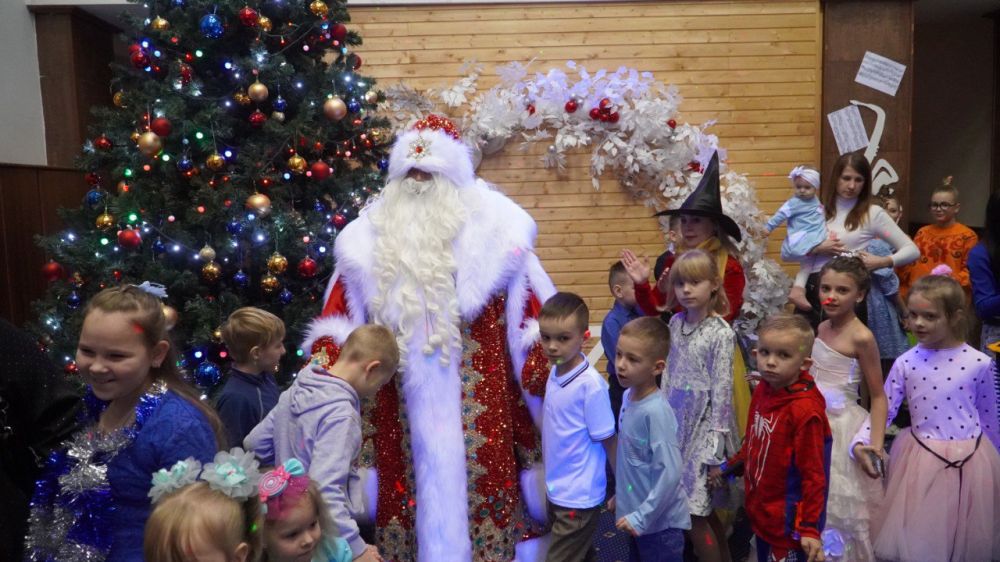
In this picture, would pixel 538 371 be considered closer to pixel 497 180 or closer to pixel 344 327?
pixel 344 327

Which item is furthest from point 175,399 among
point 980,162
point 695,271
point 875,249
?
point 980,162

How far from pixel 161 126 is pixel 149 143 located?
0.33 ft

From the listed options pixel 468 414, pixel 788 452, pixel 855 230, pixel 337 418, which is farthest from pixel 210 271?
pixel 855 230

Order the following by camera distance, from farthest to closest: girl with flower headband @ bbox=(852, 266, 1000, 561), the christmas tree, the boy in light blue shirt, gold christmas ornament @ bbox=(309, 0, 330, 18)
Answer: gold christmas ornament @ bbox=(309, 0, 330, 18) → the christmas tree → girl with flower headband @ bbox=(852, 266, 1000, 561) → the boy in light blue shirt

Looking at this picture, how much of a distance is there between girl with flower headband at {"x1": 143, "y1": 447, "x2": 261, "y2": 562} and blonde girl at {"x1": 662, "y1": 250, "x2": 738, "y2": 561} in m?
1.88

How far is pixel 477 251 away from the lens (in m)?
3.14

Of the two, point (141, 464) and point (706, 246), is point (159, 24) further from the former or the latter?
point (706, 246)

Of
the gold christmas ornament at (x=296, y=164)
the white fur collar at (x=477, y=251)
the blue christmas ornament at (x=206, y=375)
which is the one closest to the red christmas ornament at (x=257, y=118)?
the gold christmas ornament at (x=296, y=164)

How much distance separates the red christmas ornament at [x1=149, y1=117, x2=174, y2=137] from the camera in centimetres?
384

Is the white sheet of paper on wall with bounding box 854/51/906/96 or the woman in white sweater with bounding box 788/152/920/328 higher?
the white sheet of paper on wall with bounding box 854/51/906/96

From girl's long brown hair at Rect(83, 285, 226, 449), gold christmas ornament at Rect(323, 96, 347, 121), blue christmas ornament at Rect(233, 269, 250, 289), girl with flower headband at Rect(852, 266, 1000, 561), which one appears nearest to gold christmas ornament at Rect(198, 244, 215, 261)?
blue christmas ornament at Rect(233, 269, 250, 289)

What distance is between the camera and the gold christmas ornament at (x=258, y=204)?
12.8 feet

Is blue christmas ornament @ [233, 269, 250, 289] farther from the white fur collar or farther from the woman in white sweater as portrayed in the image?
the woman in white sweater

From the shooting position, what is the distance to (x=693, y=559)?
11.4ft
